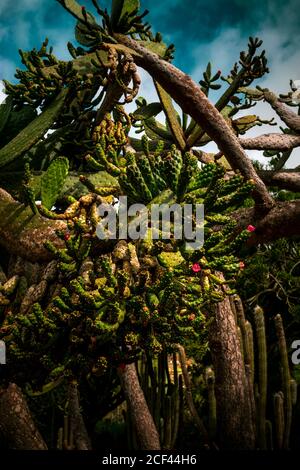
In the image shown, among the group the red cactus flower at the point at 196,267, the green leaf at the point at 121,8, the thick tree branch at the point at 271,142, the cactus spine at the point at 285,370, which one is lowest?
the cactus spine at the point at 285,370

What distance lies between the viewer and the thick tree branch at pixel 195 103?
3.06 metres

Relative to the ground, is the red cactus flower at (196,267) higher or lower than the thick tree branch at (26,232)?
lower

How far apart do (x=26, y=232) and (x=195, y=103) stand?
1.56 meters

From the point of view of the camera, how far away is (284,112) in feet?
17.3

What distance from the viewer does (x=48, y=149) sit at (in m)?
3.65

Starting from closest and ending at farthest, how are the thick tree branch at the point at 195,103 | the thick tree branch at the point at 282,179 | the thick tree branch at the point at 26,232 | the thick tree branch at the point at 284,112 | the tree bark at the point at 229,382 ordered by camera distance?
the thick tree branch at the point at 26,232 → the thick tree branch at the point at 195,103 → the tree bark at the point at 229,382 → the thick tree branch at the point at 282,179 → the thick tree branch at the point at 284,112

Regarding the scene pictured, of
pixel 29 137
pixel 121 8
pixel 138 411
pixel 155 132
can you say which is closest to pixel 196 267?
pixel 29 137

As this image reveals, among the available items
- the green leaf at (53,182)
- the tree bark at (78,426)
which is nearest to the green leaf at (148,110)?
the green leaf at (53,182)

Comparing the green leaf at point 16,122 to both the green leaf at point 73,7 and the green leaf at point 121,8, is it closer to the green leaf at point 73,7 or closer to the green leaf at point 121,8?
the green leaf at point 73,7

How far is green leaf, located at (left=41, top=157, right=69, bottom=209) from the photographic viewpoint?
6.89ft

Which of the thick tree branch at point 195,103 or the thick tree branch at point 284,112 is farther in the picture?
the thick tree branch at point 284,112

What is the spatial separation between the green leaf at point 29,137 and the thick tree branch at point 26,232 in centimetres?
65

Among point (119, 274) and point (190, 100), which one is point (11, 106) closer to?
point (190, 100)

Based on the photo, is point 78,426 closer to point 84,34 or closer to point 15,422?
point 15,422
